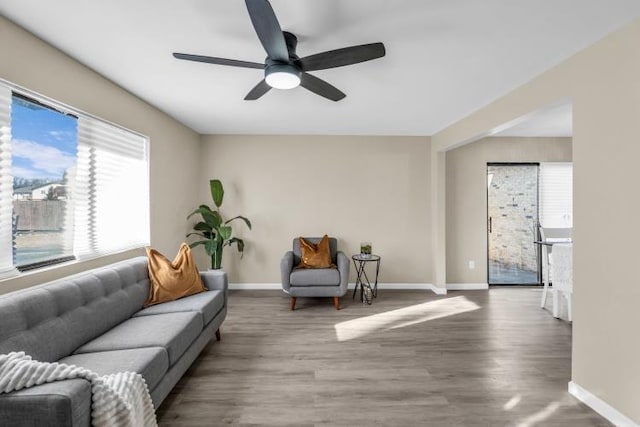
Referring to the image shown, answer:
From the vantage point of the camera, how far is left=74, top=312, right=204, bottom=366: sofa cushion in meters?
1.94

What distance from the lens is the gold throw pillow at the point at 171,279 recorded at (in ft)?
9.12

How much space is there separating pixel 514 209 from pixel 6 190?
6.09 m

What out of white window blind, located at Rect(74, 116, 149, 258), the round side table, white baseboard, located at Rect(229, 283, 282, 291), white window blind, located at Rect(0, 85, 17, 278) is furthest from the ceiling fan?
white baseboard, located at Rect(229, 283, 282, 291)

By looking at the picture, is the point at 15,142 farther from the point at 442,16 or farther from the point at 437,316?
the point at 437,316

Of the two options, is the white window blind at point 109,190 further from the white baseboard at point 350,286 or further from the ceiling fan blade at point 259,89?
the white baseboard at point 350,286

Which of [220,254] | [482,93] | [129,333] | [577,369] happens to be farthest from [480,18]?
[220,254]

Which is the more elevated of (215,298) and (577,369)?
(215,298)

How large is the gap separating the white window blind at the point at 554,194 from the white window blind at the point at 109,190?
228 inches

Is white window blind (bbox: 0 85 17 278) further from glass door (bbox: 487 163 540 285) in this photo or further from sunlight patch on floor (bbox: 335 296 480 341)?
glass door (bbox: 487 163 540 285)

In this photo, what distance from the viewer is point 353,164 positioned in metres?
4.96

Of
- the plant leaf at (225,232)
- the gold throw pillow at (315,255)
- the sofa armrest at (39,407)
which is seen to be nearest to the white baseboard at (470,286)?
the gold throw pillow at (315,255)

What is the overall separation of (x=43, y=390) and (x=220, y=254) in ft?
10.7

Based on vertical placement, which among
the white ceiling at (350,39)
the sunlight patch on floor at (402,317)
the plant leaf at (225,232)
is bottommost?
the sunlight patch on floor at (402,317)

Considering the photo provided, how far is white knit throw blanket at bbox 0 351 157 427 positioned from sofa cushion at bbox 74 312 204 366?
0.46 meters
